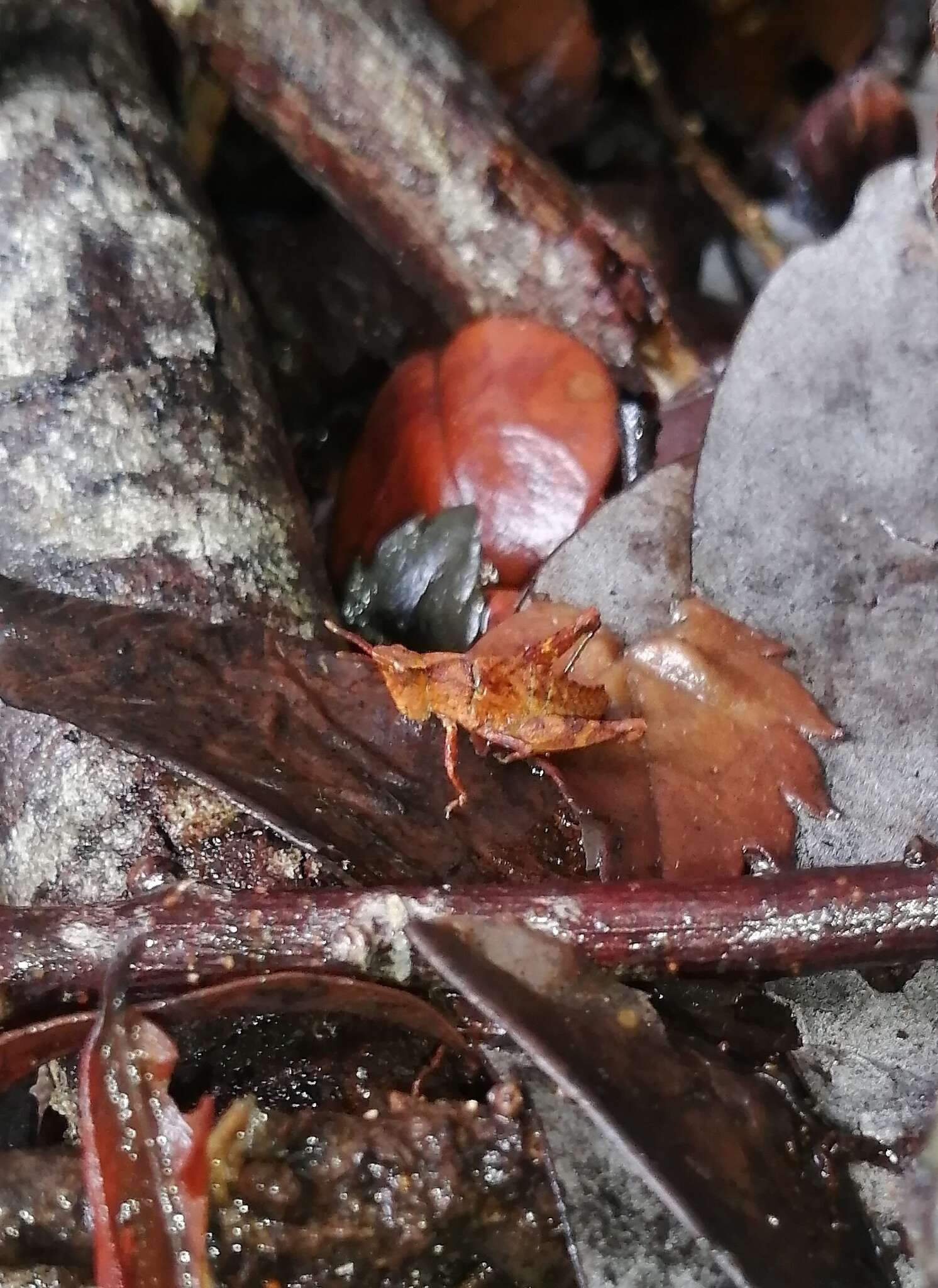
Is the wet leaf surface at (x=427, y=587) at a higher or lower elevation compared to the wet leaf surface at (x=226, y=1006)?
higher

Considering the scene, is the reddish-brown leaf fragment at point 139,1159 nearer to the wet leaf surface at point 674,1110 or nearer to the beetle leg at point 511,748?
the wet leaf surface at point 674,1110

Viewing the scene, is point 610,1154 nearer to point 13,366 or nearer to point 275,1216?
point 275,1216

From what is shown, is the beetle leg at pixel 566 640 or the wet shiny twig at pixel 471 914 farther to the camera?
the beetle leg at pixel 566 640

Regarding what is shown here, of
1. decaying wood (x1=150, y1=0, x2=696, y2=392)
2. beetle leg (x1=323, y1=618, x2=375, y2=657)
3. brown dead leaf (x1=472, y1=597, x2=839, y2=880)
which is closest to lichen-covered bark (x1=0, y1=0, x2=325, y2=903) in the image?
beetle leg (x1=323, y1=618, x2=375, y2=657)

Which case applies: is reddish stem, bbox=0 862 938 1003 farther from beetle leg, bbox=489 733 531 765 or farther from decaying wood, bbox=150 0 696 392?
decaying wood, bbox=150 0 696 392

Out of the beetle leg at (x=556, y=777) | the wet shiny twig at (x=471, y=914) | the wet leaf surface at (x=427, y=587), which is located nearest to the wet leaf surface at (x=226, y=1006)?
the wet shiny twig at (x=471, y=914)

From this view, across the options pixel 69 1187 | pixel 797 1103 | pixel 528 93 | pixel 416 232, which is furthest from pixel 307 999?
pixel 528 93

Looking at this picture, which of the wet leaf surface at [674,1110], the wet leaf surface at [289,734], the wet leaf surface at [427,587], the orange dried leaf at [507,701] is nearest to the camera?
the wet leaf surface at [674,1110]
